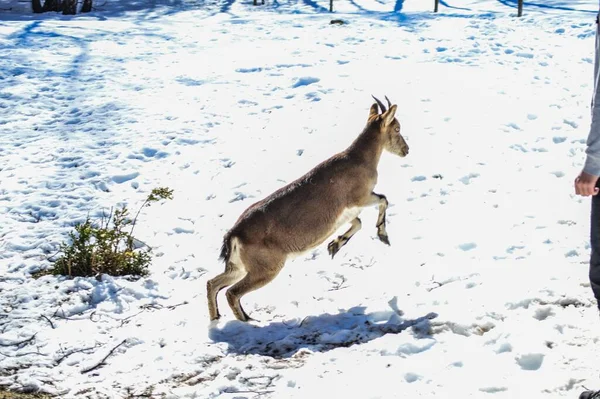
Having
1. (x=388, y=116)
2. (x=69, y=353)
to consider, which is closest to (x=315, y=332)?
(x=69, y=353)

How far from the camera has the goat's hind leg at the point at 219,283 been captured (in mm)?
6742

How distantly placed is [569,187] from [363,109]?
4.17 meters

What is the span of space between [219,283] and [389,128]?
8.34ft

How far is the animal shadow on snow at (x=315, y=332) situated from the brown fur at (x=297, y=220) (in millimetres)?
285

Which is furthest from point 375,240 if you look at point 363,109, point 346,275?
point 363,109

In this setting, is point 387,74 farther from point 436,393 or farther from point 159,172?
point 436,393

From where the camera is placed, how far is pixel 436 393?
16.0ft

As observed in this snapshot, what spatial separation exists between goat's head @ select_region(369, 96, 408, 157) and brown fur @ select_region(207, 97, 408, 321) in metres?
0.02

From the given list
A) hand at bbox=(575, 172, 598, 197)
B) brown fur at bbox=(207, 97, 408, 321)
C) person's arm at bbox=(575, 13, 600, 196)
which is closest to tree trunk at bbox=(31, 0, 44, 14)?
brown fur at bbox=(207, 97, 408, 321)

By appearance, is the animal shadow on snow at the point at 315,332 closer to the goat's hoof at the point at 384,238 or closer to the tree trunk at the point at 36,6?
the goat's hoof at the point at 384,238

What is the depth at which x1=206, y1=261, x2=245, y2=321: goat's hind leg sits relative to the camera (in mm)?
6742

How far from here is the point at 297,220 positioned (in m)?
6.96

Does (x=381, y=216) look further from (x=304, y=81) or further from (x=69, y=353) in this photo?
(x=304, y=81)

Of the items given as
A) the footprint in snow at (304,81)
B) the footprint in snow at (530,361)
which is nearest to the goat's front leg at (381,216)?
the footprint in snow at (530,361)
